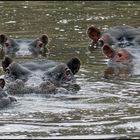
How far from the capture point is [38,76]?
12250 millimetres

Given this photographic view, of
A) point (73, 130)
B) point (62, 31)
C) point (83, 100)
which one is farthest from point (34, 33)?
point (73, 130)

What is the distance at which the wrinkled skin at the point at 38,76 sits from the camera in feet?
38.3

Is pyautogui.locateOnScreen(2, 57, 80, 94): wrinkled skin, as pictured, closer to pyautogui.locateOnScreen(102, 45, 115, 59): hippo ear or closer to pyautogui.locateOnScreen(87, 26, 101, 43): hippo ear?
pyautogui.locateOnScreen(102, 45, 115, 59): hippo ear

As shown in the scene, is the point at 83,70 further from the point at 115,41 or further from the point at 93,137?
the point at 93,137

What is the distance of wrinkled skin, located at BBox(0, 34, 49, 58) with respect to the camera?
1770 cm

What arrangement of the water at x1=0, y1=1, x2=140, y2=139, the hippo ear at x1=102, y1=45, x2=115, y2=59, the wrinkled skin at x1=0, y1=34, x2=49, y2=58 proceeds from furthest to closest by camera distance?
the wrinkled skin at x1=0, y1=34, x2=49, y2=58, the hippo ear at x1=102, y1=45, x2=115, y2=59, the water at x1=0, y1=1, x2=140, y2=139

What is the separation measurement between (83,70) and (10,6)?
13.0 m

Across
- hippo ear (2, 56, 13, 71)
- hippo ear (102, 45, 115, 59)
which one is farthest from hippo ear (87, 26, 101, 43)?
hippo ear (2, 56, 13, 71)

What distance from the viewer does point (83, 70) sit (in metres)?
14.4

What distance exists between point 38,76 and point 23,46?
571 cm

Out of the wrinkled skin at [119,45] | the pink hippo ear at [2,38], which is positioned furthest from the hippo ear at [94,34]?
the pink hippo ear at [2,38]

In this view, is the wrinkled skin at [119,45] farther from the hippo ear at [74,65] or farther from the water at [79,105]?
the hippo ear at [74,65]

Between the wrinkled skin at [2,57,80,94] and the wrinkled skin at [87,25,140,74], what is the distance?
1777 millimetres

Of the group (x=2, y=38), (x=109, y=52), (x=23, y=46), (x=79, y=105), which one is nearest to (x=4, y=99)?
(x=79, y=105)
